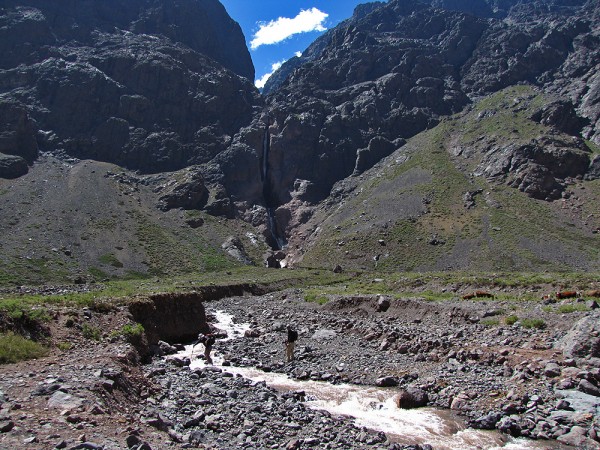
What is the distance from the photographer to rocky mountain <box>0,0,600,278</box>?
4267 inches

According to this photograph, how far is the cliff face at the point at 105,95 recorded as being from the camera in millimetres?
156375

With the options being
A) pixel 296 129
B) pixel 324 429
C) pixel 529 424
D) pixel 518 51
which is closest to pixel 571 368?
pixel 529 424

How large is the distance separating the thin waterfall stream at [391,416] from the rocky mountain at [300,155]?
81.5m

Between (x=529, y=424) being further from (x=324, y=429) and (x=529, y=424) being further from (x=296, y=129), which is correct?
(x=296, y=129)

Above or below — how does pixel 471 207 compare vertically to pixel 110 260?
above

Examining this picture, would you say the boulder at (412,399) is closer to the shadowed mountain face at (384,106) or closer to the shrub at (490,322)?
the shrub at (490,322)

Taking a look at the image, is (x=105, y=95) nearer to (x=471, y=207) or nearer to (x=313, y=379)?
(x=471, y=207)

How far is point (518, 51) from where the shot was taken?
Answer: 19750 cm

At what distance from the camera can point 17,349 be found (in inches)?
611

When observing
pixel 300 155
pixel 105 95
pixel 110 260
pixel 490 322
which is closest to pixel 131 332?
pixel 490 322

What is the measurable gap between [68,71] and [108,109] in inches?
797

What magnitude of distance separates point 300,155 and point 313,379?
154 meters

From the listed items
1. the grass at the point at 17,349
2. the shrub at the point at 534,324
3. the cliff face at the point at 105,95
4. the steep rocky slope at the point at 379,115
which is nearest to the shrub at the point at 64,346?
the grass at the point at 17,349

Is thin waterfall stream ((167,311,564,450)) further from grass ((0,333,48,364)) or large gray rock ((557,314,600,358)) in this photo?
grass ((0,333,48,364))
